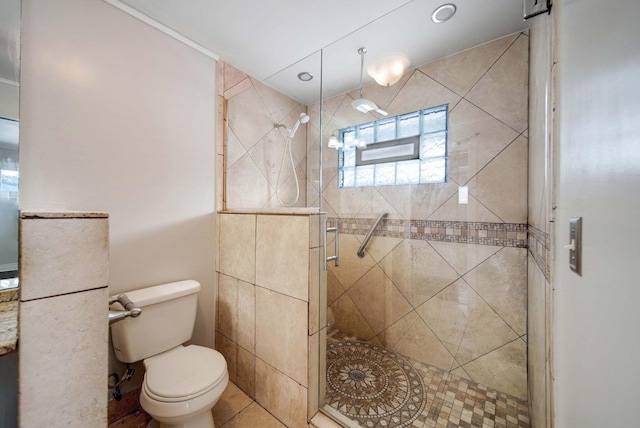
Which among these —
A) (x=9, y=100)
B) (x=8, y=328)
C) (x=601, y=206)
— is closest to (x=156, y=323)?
(x=8, y=328)

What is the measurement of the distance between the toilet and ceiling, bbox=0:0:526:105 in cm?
126

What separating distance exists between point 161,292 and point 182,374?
18.4 inches

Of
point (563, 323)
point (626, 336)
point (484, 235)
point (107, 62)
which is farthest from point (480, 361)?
point (107, 62)

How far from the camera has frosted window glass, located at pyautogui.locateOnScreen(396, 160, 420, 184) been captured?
5.50ft

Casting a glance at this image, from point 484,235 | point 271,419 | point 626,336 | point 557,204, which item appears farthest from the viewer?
point 484,235

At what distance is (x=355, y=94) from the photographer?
1898 millimetres

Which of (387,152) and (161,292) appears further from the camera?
(387,152)

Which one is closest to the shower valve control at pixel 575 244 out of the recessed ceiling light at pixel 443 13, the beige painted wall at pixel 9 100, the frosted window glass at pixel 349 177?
the recessed ceiling light at pixel 443 13

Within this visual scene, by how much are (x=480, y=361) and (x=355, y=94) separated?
2.11 m

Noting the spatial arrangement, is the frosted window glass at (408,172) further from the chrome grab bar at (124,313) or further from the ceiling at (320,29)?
the chrome grab bar at (124,313)

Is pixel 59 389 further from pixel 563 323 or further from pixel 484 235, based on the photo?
pixel 484 235

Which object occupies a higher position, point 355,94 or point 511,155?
point 355,94

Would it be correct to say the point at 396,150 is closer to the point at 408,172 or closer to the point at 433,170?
the point at 408,172

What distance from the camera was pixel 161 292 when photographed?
1359 mm
